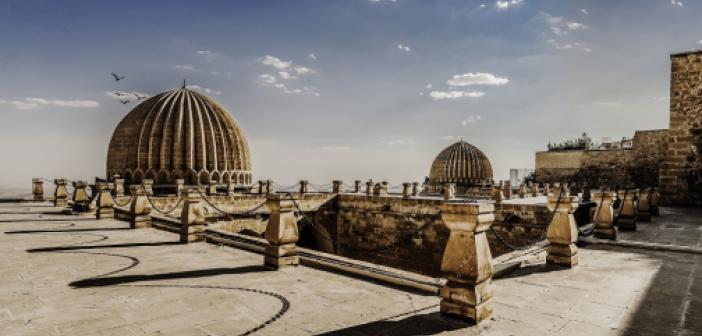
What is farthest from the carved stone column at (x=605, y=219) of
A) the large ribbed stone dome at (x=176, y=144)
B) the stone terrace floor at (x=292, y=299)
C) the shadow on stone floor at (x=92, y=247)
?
the large ribbed stone dome at (x=176, y=144)

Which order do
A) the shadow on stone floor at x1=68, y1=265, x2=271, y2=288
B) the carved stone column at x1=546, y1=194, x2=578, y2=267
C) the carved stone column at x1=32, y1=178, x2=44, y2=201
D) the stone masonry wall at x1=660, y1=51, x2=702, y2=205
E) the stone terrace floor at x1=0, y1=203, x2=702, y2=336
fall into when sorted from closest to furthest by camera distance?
the stone terrace floor at x1=0, y1=203, x2=702, y2=336 < the shadow on stone floor at x1=68, y1=265, x2=271, y2=288 < the carved stone column at x1=546, y1=194, x2=578, y2=267 < the stone masonry wall at x1=660, y1=51, x2=702, y2=205 < the carved stone column at x1=32, y1=178, x2=44, y2=201

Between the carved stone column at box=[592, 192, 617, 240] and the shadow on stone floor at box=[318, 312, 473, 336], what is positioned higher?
the carved stone column at box=[592, 192, 617, 240]

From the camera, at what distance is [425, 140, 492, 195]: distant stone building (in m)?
37.1

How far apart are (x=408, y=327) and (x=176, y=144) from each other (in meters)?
22.7

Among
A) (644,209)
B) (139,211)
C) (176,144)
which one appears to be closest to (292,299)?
(139,211)

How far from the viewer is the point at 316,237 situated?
76.7 ft

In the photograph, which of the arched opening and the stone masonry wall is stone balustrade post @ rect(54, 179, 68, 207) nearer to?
the arched opening

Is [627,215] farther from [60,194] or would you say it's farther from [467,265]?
A: [60,194]

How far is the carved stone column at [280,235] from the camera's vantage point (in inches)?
229

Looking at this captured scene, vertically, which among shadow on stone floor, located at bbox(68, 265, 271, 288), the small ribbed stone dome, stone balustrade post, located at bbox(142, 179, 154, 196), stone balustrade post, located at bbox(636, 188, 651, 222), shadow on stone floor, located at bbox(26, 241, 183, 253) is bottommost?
shadow on stone floor, located at bbox(26, 241, 183, 253)

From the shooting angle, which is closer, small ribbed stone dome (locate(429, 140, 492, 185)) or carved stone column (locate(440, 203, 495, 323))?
carved stone column (locate(440, 203, 495, 323))

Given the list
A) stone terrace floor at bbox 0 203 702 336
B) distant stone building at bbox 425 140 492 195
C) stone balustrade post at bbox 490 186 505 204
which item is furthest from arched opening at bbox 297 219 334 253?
distant stone building at bbox 425 140 492 195

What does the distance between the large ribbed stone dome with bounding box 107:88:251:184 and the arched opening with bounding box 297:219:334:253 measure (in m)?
5.62

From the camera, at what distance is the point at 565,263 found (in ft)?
19.6
